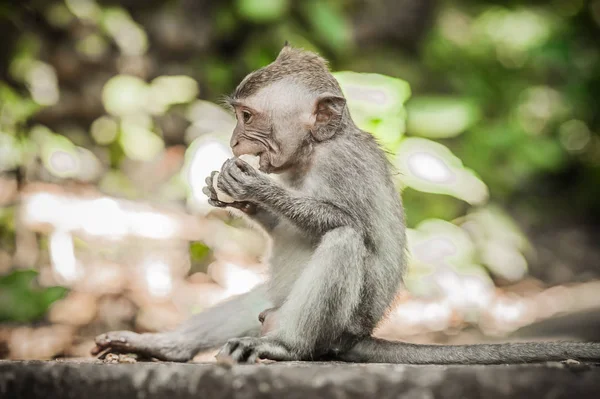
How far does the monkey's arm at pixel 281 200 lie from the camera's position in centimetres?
365

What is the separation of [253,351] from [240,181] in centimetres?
87

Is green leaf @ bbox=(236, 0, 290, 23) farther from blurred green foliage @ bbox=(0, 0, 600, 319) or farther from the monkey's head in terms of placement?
the monkey's head

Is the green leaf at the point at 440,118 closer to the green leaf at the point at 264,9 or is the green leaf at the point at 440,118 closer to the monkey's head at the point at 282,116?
the green leaf at the point at 264,9

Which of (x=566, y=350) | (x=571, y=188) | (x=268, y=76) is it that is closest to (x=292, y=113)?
(x=268, y=76)

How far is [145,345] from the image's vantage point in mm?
4234

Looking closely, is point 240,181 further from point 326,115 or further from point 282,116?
point 326,115

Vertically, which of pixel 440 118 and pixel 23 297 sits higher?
pixel 440 118

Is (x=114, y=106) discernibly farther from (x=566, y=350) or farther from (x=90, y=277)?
(x=566, y=350)

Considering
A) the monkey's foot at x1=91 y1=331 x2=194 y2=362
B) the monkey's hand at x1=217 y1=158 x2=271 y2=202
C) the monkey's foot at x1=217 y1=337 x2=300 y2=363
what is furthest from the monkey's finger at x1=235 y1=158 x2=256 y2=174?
the monkey's foot at x1=91 y1=331 x2=194 y2=362

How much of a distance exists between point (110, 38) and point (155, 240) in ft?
10.5

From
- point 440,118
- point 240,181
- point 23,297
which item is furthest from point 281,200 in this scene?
point 440,118

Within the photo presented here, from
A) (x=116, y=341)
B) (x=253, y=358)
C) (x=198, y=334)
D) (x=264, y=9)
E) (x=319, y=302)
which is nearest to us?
(x=253, y=358)

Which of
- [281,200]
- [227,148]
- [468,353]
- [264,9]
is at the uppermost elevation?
[264,9]

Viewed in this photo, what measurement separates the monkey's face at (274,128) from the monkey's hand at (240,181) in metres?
0.24
